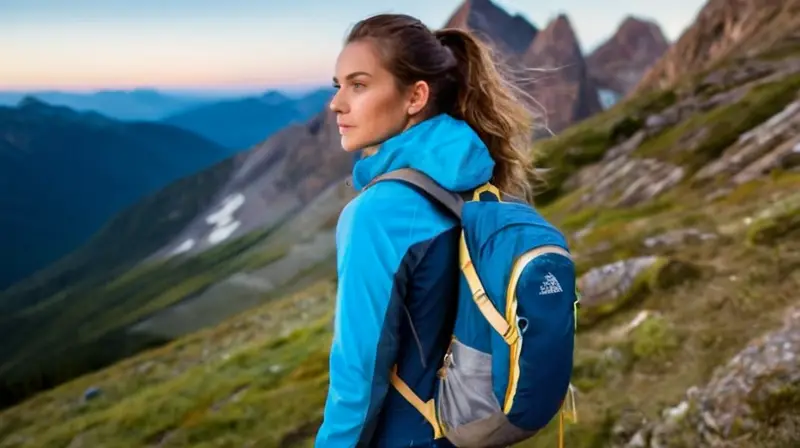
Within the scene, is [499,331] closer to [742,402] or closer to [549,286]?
[549,286]

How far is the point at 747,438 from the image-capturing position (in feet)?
31.3

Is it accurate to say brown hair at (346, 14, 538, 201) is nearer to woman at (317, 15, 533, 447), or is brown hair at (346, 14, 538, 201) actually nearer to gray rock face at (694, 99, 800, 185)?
woman at (317, 15, 533, 447)

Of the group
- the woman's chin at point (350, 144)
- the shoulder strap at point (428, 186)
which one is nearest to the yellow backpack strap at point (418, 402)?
the shoulder strap at point (428, 186)

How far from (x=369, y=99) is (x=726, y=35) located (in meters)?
162

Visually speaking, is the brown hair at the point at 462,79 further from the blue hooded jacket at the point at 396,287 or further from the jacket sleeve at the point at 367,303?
the jacket sleeve at the point at 367,303

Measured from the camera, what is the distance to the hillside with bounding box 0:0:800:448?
36.2ft

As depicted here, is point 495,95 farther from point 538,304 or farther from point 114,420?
point 114,420

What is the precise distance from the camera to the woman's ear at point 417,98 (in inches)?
190

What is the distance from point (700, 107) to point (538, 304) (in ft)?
293

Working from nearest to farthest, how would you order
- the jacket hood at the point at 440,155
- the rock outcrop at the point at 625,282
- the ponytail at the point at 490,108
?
the jacket hood at the point at 440,155
the ponytail at the point at 490,108
the rock outcrop at the point at 625,282

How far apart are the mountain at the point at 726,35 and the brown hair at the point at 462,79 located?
11156 cm

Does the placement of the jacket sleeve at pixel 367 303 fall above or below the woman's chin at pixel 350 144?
below

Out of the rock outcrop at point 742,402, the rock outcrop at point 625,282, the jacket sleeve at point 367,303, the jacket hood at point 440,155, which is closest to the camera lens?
the jacket sleeve at point 367,303

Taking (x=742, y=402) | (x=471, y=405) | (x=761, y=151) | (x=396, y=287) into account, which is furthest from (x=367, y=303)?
(x=761, y=151)
